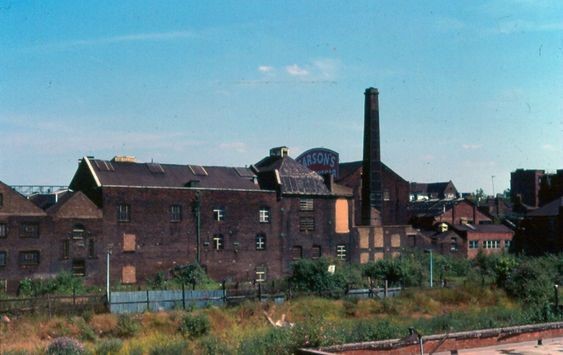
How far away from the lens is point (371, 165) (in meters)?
59.2

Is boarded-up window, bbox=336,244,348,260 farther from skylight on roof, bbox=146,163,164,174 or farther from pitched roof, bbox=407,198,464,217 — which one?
pitched roof, bbox=407,198,464,217

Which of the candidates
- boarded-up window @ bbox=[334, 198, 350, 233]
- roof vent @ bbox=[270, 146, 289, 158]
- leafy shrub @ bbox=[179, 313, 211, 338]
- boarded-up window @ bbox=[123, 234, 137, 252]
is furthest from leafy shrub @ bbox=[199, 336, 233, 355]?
roof vent @ bbox=[270, 146, 289, 158]

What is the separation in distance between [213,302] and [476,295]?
1454cm

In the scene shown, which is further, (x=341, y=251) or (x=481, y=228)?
(x=481, y=228)

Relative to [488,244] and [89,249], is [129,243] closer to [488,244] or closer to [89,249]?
[89,249]

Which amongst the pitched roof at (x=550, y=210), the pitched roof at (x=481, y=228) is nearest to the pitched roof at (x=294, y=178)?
the pitched roof at (x=481, y=228)

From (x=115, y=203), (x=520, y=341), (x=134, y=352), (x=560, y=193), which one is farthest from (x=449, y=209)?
(x=134, y=352)

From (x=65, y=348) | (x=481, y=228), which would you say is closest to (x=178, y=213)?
(x=65, y=348)

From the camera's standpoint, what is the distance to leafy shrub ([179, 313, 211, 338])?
95.8 ft

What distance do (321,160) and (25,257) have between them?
97.7 ft

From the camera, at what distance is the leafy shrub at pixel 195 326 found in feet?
95.8

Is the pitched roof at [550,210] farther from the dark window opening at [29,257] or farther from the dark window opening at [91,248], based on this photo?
the dark window opening at [29,257]

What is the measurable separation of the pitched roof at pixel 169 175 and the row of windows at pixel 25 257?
5.85 meters

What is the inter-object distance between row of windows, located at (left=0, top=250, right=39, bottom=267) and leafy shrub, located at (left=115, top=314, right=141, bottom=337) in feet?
46.0
